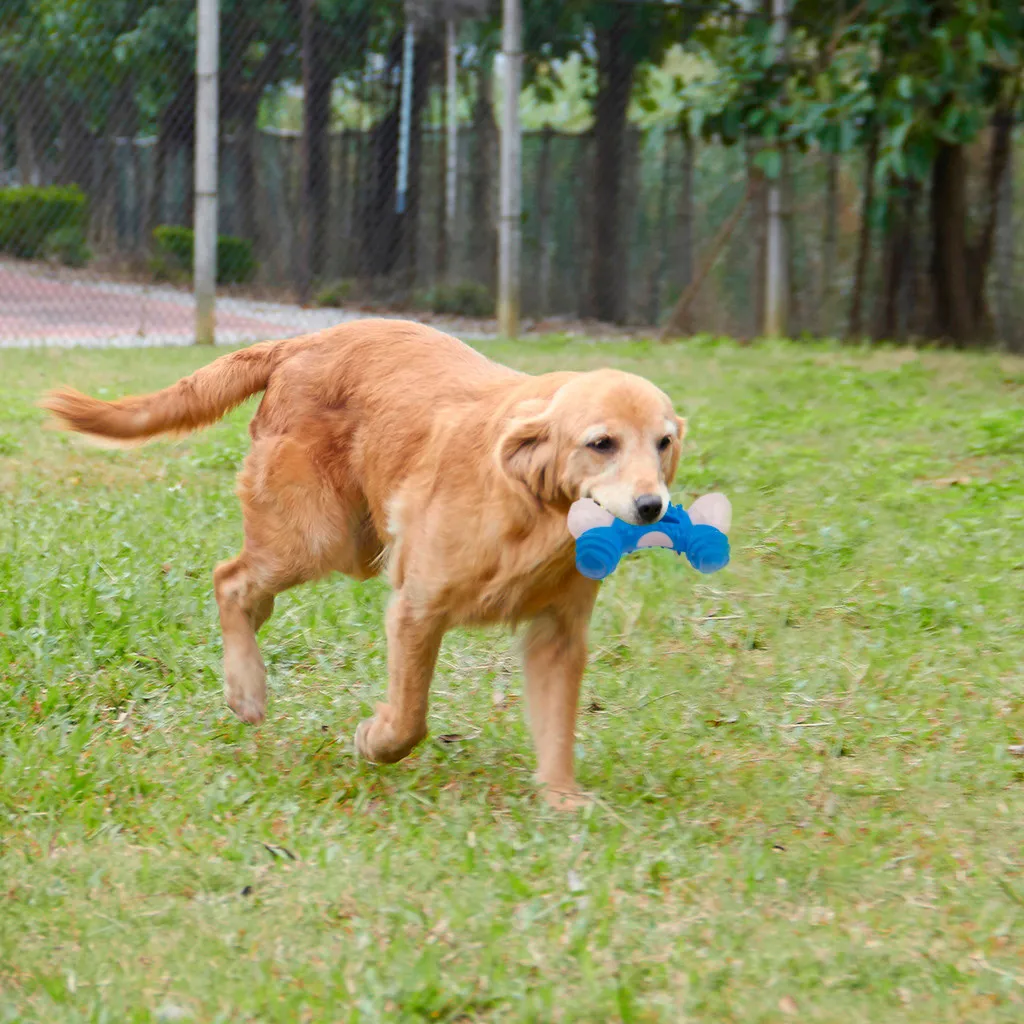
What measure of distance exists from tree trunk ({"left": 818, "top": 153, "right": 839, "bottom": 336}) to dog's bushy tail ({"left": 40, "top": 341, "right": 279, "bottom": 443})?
9.74 m

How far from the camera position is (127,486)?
6.52 m

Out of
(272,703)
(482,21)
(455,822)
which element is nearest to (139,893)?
(455,822)

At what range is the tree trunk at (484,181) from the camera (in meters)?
13.5

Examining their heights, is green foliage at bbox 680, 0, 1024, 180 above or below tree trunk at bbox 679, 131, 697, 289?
above

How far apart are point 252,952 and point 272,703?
1.58 m

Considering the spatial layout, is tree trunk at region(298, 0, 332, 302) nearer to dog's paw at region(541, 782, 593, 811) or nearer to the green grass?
the green grass

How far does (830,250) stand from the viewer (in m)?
13.1

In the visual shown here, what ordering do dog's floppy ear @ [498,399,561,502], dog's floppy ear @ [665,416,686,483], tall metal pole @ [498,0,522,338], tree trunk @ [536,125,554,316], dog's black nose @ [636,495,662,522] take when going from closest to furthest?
1. dog's black nose @ [636,495,662,522]
2. dog's floppy ear @ [498,399,561,502]
3. dog's floppy ear @ [665,416,686,483]
4. tall metal pole @ [498,0,522,338]
5. tree trunk @ [536,125,554,316]

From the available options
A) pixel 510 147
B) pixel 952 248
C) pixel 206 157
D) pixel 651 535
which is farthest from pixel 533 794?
pixel 952 248

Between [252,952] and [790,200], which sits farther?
[790,200]

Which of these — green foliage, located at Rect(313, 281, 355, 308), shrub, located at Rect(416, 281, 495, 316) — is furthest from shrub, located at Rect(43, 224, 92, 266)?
shrub, located at Rect(416, 281, 495, 316)

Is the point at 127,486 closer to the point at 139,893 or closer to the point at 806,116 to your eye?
the point at 139,893

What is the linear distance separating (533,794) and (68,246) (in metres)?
9.82

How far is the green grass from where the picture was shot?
2.58 m
